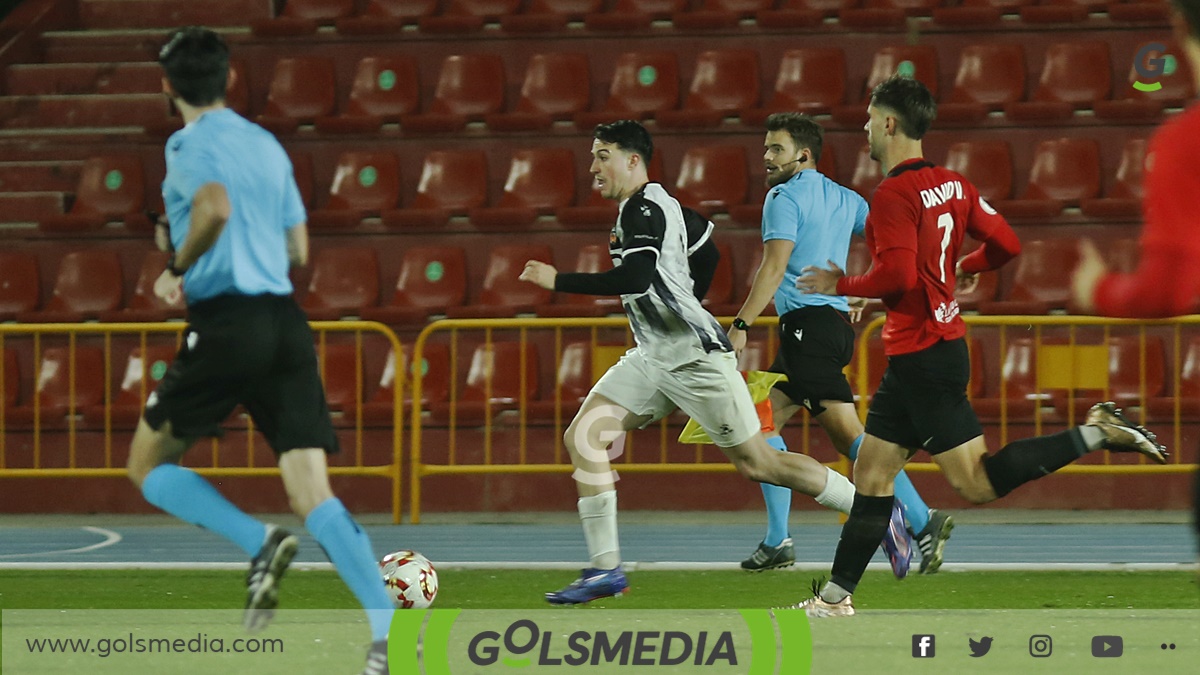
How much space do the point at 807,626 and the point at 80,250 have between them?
360 inches

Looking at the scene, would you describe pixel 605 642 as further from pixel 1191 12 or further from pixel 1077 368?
pixel 1077 368

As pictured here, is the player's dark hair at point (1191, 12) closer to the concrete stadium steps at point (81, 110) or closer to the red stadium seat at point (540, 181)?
the red stadium seat at point (540, 181)

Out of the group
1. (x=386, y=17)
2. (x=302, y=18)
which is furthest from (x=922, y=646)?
(x=302, y=18)

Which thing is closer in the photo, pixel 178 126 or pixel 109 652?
pixel 109 652

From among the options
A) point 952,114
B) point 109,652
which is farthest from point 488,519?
point 109,652

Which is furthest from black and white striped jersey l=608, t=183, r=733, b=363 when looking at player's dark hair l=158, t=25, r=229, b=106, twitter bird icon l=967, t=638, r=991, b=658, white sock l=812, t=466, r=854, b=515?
player's dark hair l=158, t=25, r=229, b=106

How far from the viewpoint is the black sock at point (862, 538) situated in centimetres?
652

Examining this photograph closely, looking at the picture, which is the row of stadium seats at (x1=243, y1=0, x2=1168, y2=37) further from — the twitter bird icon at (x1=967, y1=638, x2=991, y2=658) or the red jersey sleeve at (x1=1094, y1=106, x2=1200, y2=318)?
the red jersey sleeve at (x1=1094, y1=106, x2=1200, y2=318)

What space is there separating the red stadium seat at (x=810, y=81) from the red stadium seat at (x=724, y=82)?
216mm

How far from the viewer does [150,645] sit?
585 centimetres

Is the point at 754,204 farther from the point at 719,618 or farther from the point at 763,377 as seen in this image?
the point at 719,618

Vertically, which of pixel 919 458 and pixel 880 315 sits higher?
pixel 880 315

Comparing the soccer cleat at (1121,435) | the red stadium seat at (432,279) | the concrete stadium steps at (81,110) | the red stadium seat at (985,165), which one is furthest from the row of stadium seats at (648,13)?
the soccer cleat at (1121,435)

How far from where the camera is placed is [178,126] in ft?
47.3
